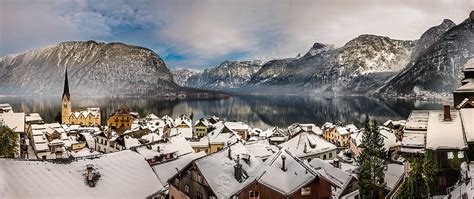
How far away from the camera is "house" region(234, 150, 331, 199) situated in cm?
789

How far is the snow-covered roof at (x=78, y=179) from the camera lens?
17.3ft

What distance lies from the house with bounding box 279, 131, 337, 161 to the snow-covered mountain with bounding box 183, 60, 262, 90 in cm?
326

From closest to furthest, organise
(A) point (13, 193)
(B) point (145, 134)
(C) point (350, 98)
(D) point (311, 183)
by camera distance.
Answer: (A) point (13, 193), (D) point (311, 183), (B) point (145, 134), (C) point (350, 98)

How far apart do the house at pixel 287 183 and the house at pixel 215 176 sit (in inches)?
7.9

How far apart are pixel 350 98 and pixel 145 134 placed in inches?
1034

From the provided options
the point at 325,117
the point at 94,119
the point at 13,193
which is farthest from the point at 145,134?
the point at 325,117

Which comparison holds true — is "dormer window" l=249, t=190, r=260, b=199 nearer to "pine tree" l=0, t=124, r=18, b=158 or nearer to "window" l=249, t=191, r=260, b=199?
"window" l=249, t=191, r=260, b=199

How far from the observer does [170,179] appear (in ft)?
31.5

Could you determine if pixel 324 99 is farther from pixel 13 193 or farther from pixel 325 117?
pixel 13 193

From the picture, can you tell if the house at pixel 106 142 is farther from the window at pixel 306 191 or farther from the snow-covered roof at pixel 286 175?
the window at pixel 306 191

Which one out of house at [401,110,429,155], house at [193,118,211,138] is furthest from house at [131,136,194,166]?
house at [193,118,211,138]

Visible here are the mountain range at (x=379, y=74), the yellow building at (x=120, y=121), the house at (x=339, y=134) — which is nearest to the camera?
the mountain range at (x=379, y=74)

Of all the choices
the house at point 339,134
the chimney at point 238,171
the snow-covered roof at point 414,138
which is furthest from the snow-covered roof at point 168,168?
the house at point 339,134

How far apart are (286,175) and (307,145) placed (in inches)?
327
